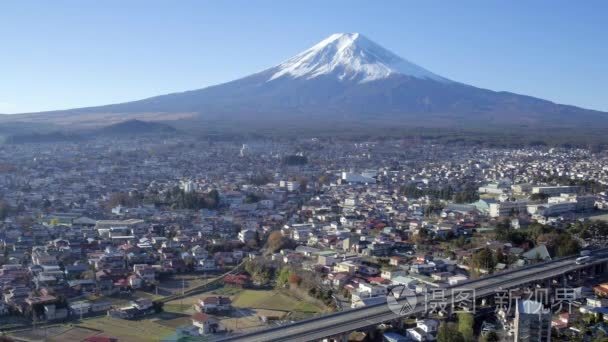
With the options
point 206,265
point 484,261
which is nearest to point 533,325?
point 484,261

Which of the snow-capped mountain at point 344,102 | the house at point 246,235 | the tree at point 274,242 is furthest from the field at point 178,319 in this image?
the snow-capped mountain at point 344,102

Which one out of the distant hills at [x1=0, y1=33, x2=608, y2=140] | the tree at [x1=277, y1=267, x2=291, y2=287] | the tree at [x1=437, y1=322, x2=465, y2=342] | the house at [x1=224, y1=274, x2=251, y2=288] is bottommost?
the house at [x1=224, y1=274, x2=251, y2=288]

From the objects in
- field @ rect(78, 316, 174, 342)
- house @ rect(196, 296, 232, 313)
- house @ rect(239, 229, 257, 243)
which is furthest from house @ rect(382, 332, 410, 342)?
house @ rect(239, 229, 257, 243)

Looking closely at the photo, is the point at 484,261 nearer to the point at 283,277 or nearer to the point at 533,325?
the point at 283,277

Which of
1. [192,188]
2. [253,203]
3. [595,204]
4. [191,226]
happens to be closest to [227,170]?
[192,188]

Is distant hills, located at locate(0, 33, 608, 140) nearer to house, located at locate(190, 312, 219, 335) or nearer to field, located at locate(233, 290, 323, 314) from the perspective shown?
field, located at locate(233, 290, 323, 314)
